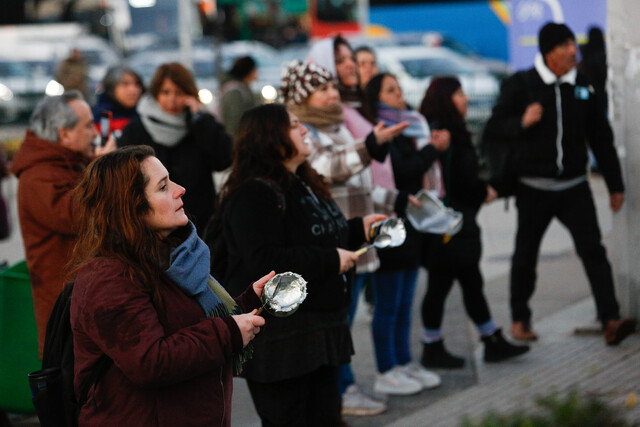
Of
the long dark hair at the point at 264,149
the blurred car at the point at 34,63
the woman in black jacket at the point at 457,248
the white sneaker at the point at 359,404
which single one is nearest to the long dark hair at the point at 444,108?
the woman in black jacket at the point at 457,248

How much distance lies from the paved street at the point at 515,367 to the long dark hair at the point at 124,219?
2.11 metres

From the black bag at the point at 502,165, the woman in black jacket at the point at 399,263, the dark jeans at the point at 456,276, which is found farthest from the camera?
the black bag at the point at 502,165

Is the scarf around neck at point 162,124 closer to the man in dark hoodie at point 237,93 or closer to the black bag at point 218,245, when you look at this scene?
the black bag at point 218,245

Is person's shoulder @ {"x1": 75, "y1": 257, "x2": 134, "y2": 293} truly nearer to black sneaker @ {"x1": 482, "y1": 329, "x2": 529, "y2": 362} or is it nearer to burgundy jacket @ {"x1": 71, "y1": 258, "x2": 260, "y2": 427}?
burgundy jacket @ {"x1": 71, "y1": 258, "x2": 260, "y2": 427}

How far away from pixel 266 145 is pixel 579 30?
35.1 feet

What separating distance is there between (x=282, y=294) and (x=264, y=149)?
49.6 inches

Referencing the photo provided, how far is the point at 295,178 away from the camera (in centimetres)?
444

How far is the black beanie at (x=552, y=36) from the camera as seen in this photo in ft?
22.5

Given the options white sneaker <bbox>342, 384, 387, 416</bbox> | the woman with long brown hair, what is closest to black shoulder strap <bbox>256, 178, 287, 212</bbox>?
the woman with long brown hair

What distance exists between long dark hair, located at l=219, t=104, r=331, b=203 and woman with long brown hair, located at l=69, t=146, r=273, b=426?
1.27 metres

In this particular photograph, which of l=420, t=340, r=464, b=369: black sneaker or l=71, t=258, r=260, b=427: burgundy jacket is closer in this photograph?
l=71, t=258, r=260, b=427: burgundy jacket

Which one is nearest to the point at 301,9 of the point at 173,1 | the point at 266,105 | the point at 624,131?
the point at 173,1

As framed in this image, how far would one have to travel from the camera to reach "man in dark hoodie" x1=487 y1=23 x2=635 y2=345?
6.79m

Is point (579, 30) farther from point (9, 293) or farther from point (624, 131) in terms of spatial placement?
point (9, 293)
